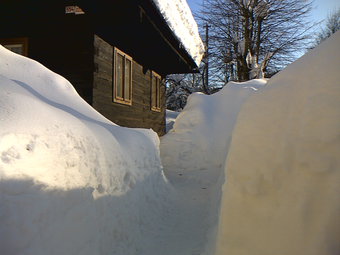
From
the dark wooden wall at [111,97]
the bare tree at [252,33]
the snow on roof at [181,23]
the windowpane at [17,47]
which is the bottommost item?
the dark wooden wall at [111,97]

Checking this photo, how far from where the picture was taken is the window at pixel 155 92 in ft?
34.3

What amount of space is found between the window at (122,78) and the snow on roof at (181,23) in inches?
67.7

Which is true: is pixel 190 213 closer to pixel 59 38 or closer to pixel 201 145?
pixel 201 145

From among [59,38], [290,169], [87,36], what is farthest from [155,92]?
[290,169]

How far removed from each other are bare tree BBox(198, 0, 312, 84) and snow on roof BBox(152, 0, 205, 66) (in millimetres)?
6755

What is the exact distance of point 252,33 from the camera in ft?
53.9

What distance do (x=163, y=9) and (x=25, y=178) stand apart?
471 centimetres

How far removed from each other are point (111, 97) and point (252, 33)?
1275 cm

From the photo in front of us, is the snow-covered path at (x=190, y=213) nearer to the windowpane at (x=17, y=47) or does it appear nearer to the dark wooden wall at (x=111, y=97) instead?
the dark wooden wall at (x=111, y=97)

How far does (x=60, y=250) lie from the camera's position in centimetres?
190

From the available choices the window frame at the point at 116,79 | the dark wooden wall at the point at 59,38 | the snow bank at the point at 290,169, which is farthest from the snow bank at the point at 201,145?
the dark wooden wall at the point at 59,38

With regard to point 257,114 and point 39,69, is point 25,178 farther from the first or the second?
point 39,69

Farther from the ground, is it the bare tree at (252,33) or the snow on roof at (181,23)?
the bare tree at (252,33)

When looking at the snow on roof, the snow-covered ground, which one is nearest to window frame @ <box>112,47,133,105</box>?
the snow on roof
